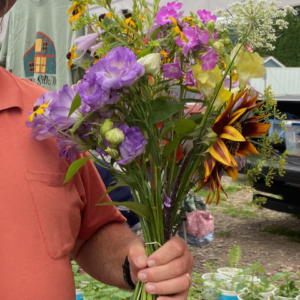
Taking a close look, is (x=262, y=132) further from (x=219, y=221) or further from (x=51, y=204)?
(x=219, y=221)

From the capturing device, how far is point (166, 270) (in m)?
0.94

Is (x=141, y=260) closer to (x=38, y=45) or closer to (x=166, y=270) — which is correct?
(x=166, y=270)

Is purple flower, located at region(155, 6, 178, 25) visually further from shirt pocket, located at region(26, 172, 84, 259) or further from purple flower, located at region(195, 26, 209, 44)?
shirt pocket, located at region(26, 172, 84, 259)

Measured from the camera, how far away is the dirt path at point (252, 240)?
4.06 meters

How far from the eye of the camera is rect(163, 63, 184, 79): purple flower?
0.89 meters

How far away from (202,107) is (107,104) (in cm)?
22

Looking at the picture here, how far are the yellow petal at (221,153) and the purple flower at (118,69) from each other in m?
0.19

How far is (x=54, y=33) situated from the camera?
336 centimetres

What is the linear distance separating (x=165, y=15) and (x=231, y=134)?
0.29 metres

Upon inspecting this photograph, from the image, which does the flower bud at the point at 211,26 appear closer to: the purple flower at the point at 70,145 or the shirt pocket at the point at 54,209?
the purple flower at the point at 70,145

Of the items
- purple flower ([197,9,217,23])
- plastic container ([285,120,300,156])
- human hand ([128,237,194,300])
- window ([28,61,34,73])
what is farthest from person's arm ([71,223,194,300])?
plastic container ([285,120,300,156])

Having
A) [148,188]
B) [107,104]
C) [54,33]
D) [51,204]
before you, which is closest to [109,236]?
[51,204]

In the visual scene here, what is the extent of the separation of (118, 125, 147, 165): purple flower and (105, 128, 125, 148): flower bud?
0.8 inches

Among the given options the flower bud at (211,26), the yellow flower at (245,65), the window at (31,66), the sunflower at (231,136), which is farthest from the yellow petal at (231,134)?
the window at (31,66)
